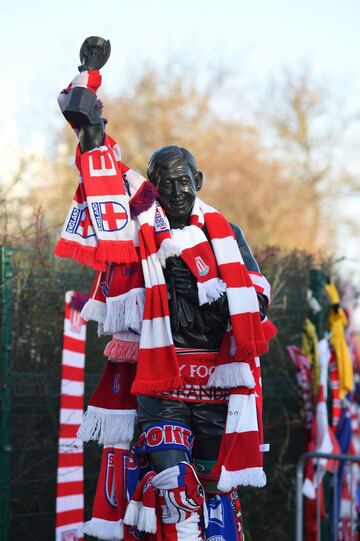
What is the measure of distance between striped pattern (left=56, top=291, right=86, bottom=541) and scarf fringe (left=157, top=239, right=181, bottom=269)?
5.20 ft

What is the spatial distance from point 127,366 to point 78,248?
701mm

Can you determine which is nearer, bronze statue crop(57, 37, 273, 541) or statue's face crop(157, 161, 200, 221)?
bronze statue crop(57, 37, 273, 541)

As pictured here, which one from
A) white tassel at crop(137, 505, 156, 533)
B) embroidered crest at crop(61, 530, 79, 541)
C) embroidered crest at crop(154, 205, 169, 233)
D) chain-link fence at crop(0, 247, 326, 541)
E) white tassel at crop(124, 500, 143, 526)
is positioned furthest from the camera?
chain-link fence at crop(0, 247, 326, 541)

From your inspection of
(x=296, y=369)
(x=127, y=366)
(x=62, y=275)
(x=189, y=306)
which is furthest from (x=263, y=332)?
(x=296, y=369)

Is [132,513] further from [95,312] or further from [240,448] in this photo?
[95,312]

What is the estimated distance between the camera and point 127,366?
173 inches

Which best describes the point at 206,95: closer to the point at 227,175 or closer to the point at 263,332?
the point at 227,175

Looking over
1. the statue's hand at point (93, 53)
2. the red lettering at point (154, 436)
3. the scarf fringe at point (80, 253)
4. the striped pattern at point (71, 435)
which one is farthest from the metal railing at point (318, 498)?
the statue's hand at point (93, 53)

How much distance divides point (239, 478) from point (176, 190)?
136 cm

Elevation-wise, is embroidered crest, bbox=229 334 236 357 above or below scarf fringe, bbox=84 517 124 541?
above

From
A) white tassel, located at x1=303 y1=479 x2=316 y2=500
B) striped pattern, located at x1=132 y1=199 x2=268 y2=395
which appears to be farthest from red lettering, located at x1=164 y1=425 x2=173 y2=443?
white tassel, located at x1=303 y1=479 x2=316 y2=500

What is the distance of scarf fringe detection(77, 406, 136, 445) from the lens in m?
4.30

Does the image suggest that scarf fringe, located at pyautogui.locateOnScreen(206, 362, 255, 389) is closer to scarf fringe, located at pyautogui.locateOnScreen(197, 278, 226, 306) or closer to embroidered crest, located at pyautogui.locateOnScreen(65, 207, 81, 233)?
scarf fringe, located at pyautogui.locateOnScreen(197, 278, 226, 306)

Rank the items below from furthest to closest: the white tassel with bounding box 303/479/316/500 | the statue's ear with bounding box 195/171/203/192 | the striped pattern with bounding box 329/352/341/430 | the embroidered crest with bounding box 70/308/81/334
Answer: the striped pattern with bounding box 329/352/341/430 → the white tassel with bounding box 303/479/316/500 → the embroidered crest with bounding box 70/308/81/334 → the statue's ear with bounding box 195/171/203/192
